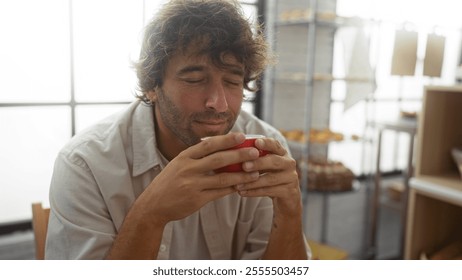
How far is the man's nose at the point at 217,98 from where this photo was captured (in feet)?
2.52

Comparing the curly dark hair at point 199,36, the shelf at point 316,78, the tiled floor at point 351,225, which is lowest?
the tiled floor at point 351,225

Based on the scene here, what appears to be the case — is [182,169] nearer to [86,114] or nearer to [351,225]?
[86,114]

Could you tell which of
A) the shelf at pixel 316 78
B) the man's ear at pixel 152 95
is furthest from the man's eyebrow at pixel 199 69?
the shelf at pixel 316 78

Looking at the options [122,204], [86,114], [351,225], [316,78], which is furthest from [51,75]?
[351,225]

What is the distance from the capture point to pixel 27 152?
1.43 metres

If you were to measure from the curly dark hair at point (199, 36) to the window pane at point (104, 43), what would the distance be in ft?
0.69

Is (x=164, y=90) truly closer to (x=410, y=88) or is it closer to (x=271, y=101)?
(x=271, y=101)

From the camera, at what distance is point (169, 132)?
894 millimetres

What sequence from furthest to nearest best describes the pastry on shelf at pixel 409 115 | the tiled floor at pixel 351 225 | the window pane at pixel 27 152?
1. the tiled floor at pixel 351 225
2. the pastry on shelf at pixel 409 115
3. the window pane at pixel 27 152

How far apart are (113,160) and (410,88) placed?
2.83 meters

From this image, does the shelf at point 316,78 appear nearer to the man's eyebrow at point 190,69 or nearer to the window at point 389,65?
the window at point 389,65

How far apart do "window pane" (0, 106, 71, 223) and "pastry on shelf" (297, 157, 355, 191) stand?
1234 millimetres

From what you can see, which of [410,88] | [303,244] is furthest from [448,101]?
[410,88]

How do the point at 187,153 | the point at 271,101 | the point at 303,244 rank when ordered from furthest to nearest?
the point at 271,101 < the point at 303,244 < the point at 187,153
